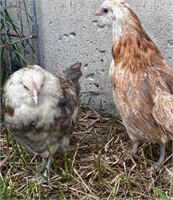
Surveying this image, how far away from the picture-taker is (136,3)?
4.00 meters

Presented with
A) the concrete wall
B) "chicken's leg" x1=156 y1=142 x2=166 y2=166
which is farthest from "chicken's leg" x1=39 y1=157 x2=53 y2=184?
the concrete wall

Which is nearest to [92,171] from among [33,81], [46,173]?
A: [46,173]

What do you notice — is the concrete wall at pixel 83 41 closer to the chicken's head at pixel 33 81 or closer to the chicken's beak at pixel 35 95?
the chicken's head at pixel 33 81

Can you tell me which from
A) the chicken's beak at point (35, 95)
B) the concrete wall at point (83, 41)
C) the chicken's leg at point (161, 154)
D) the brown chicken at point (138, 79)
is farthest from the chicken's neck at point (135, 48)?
the chicken's beak at point (35, 95)

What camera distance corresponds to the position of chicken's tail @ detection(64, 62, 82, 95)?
3.99 m

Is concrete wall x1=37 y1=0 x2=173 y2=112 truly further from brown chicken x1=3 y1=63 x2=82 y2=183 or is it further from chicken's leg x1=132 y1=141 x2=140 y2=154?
brown chicken x1=3 y1=63 x2=82 y2=183

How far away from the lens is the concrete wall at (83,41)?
4.12 meters

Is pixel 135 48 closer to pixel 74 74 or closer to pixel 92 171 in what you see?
pixel 74 74

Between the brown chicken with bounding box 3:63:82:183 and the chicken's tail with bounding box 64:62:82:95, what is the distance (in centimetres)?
31

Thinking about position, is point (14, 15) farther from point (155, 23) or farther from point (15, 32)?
point (155, 23)

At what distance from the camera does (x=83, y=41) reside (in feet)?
13.9

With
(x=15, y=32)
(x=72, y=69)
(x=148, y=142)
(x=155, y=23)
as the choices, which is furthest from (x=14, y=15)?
(x=148, y=142)

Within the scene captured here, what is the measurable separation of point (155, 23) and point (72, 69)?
1.76 feet

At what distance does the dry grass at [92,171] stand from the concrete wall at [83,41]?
28 centimetres
